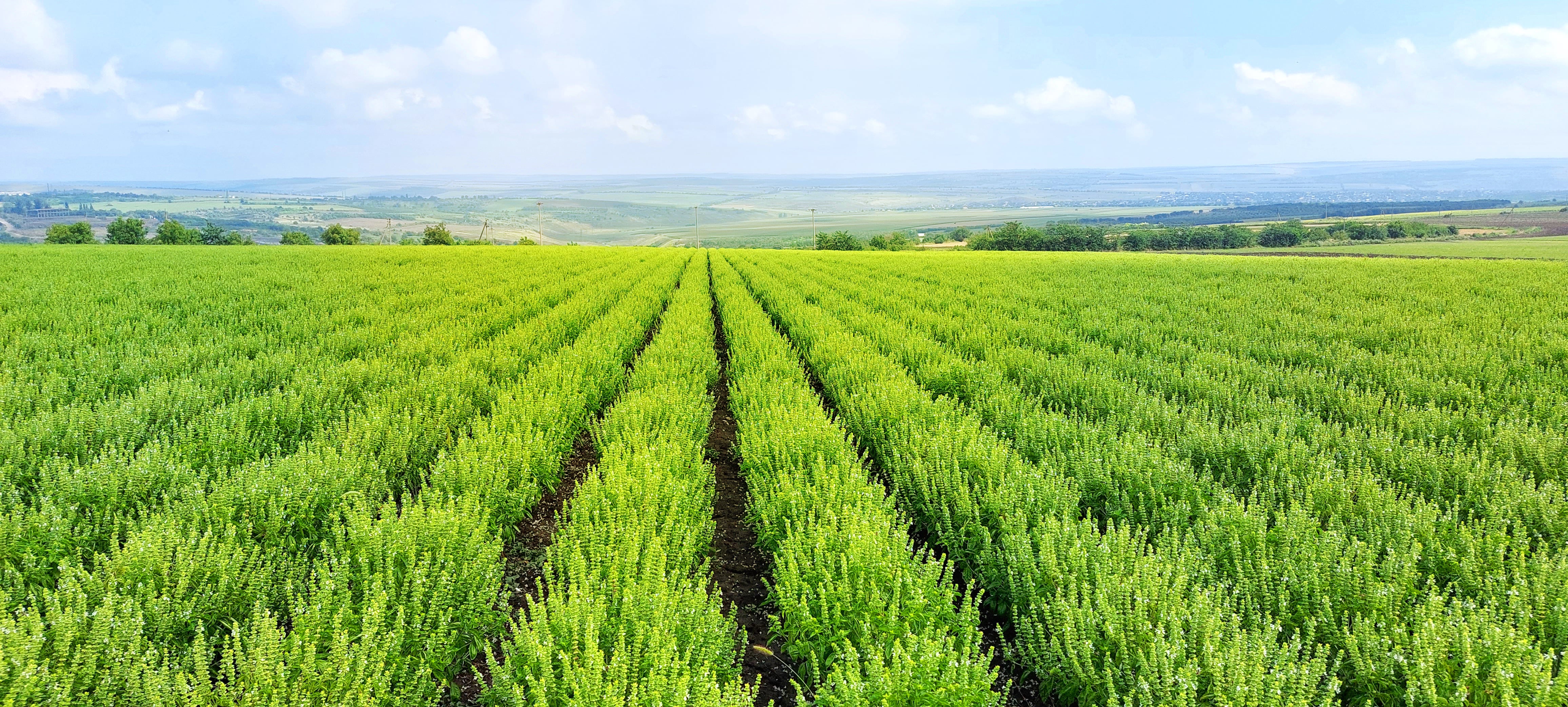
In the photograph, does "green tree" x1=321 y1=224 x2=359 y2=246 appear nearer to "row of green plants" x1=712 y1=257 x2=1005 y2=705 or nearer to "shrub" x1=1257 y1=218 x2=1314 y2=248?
"row of green plants" x1=712 y1=257 x2=1005 y2=705

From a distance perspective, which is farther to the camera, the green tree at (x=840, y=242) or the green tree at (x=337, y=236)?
the green tree at (x=840, y=242)

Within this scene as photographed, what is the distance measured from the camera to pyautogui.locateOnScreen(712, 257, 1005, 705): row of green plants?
215 centimetres

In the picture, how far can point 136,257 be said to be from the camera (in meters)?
21.0

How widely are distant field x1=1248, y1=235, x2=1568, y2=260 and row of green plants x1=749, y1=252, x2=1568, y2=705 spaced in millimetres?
47648

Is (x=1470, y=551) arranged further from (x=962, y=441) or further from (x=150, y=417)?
(x=150, y=417)

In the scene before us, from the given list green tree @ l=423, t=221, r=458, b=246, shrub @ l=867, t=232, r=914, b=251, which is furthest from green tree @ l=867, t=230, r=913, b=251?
green tree @ l=423, t=221, r=458, b=246

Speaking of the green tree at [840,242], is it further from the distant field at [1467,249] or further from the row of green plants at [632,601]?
the row of green plants at [632,601]

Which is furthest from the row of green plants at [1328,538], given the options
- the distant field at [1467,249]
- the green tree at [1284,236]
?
the green tree at [1284,236]

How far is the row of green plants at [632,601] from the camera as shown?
2104mm

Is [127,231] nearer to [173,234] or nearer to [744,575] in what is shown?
[173,234]

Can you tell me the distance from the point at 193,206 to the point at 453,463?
217 m

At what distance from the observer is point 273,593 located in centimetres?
274

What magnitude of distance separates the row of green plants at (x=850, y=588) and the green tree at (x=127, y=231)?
71.9 meters

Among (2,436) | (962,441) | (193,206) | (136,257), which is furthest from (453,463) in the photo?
(193,206)
